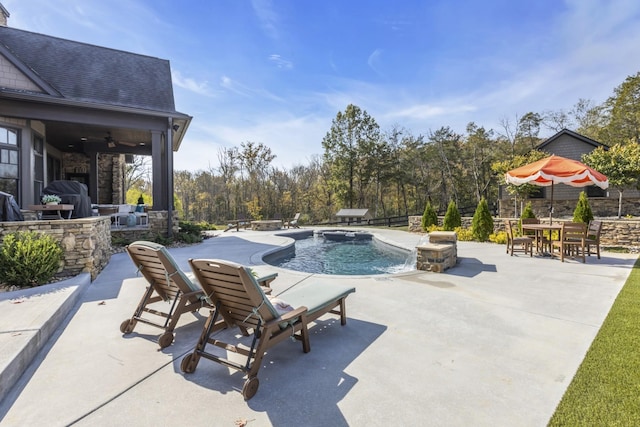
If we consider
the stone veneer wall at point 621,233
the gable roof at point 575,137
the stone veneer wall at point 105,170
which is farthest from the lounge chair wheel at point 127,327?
the gable roof at point 575,137

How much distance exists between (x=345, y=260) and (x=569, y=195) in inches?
586

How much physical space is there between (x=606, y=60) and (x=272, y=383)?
2011cm

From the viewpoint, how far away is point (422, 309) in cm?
380

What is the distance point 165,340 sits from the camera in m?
2.79

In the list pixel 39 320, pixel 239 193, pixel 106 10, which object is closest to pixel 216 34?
pixel 106 10

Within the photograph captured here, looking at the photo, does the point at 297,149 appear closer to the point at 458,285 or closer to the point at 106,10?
the point at 106,10

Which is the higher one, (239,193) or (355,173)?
(355,173)

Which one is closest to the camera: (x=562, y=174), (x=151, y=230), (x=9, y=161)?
(x=562, y=174)

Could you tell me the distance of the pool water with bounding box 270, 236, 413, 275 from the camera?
24.1 feet

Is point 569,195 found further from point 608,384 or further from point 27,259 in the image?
point 27,259

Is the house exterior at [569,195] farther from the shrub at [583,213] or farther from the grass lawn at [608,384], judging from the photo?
the grass lawn at [608,384]

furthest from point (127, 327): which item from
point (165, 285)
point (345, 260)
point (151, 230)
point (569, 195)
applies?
point (569, 195)

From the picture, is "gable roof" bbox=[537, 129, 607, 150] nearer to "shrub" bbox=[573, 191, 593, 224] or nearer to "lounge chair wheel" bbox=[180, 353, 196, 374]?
"shrub" bbox=[573, 191, 593, 224]

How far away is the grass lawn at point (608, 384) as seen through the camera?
1816 millimetres
